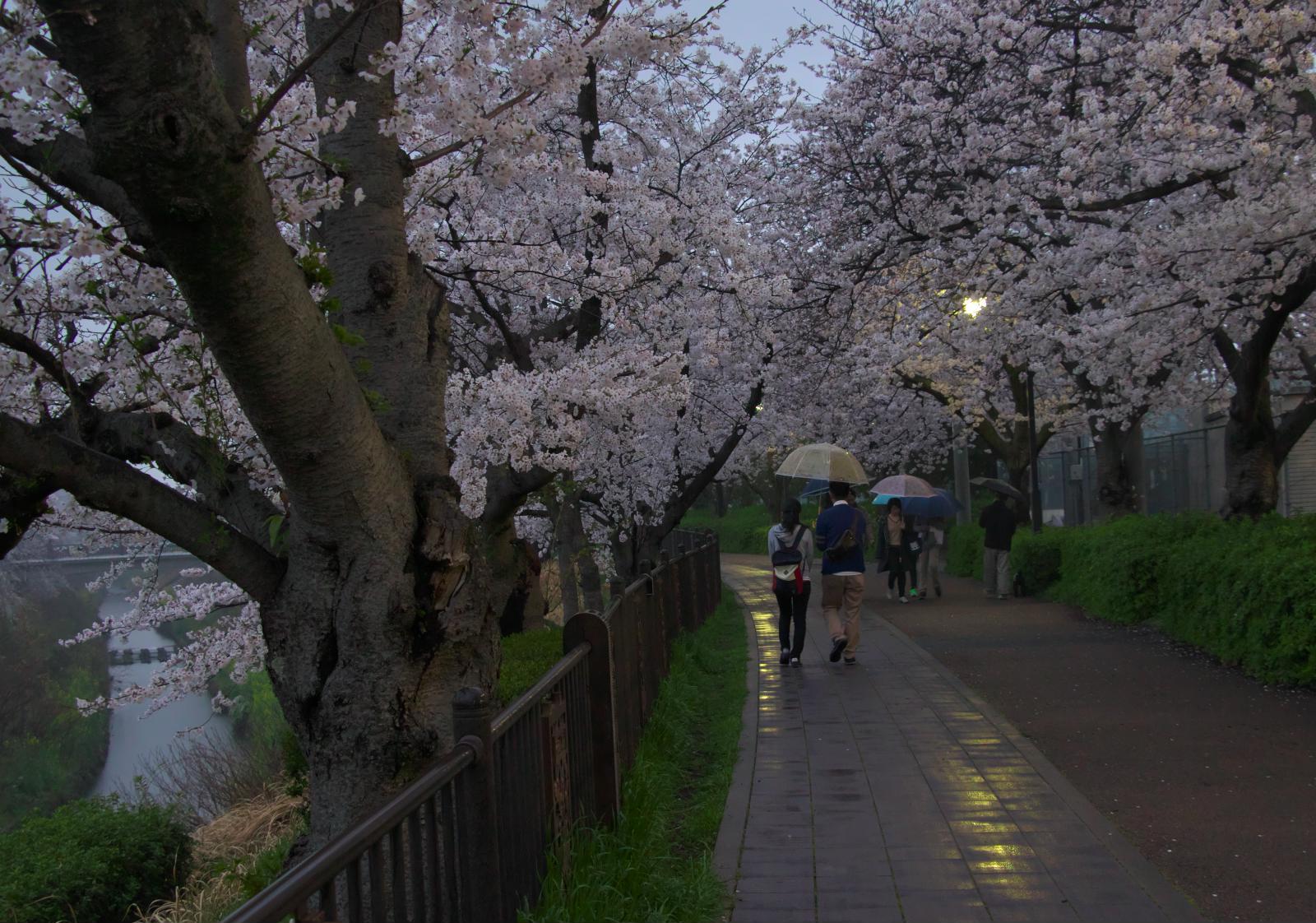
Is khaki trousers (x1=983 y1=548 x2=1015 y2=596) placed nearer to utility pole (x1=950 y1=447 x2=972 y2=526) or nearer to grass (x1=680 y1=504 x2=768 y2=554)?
utility pole (x1=950 y1=447 x2=972 y2=526)

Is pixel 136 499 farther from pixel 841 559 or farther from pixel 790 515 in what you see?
pixel 841 559

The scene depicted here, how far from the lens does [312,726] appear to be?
4.91 metres

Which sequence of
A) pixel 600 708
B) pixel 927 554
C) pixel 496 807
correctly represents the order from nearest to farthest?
pixel 496 807
pixel 600 708
pixel 927 554

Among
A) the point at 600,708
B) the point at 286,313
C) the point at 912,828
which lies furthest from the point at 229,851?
the point at 286,313

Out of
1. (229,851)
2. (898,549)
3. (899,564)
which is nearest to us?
(229,851)

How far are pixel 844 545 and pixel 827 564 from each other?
11.9 inches

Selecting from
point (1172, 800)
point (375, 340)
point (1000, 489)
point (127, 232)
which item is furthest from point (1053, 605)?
point (127, 232)

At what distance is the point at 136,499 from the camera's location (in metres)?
4.57

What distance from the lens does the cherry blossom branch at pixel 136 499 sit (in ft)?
13.9

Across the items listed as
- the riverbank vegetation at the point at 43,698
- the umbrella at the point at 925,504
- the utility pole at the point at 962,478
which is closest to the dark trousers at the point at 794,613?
the umbrella at the point at 925,504

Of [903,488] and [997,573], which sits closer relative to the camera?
[903,488]

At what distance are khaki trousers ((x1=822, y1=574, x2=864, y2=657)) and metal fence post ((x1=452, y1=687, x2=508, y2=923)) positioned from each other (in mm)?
8079

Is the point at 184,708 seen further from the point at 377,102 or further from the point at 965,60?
the point at 377,102

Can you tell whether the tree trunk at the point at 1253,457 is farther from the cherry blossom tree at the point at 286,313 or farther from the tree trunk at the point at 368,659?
the tree trunk at the point at 368,659
